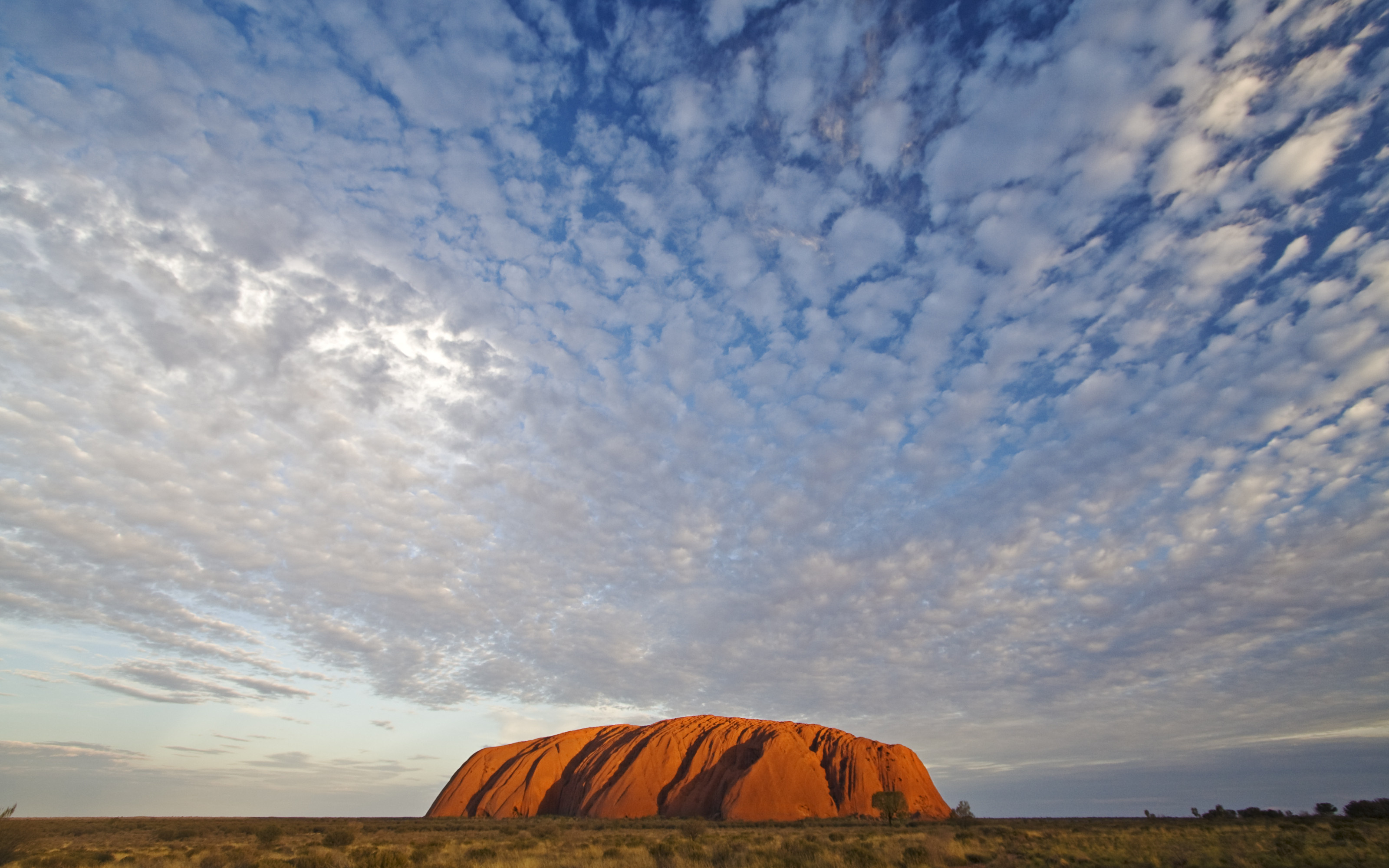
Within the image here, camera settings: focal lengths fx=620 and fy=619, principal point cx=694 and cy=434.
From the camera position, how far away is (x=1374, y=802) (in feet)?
165

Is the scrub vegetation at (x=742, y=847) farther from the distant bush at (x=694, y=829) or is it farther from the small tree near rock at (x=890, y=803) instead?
the small tree near rock at (x=890, y=803)

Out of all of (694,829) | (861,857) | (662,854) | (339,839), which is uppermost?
(694,829)

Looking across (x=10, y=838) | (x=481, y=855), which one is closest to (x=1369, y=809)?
(x=481, y=855)

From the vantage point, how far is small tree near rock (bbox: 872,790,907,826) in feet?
203

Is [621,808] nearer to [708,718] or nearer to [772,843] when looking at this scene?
[708,718]

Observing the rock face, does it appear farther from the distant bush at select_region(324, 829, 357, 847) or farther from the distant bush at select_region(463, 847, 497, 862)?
the distant bush at select_region(463, 847, 497, 862)

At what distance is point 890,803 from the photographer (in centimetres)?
6222

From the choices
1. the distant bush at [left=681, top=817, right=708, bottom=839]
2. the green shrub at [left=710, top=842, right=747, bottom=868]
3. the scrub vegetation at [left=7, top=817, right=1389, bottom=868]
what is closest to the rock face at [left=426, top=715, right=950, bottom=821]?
the distant bush at [left=681, top=817, right=708, bottom=839]

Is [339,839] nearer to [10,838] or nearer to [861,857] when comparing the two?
[10,838]

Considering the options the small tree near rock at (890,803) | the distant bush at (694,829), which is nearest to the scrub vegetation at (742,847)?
the distant bush at (694,829)

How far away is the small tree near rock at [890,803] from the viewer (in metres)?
61.8

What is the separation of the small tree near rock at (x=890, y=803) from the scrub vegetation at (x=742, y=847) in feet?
57.2

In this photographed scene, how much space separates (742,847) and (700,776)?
65.8 meters

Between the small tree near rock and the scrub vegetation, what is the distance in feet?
57.2
